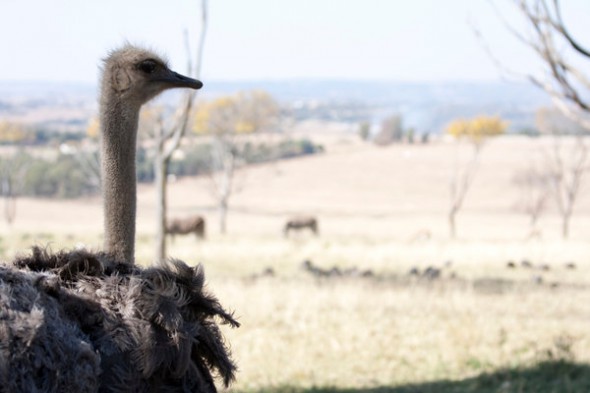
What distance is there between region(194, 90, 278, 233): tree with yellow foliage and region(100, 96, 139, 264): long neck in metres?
32.6

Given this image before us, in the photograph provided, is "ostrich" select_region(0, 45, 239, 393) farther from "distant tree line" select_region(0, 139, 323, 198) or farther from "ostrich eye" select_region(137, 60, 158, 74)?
"distant tree line" select_region(0, 139, 323, 198)

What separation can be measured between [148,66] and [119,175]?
1.57 ft

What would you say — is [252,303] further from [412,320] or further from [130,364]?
[130,364]

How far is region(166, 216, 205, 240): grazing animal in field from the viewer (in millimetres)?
23516

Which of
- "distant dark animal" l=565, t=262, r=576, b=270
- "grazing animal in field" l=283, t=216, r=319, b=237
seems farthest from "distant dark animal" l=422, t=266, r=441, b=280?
"grazing animal in field" l=283, t=216, r=319, b=237

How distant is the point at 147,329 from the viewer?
92.6 inches

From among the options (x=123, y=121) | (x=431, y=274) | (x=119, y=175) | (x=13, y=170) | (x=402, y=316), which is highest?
(x=123, y=121)

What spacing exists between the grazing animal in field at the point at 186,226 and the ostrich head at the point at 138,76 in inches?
785

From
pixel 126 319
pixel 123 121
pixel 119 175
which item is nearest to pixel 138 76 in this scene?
pixel 123 121

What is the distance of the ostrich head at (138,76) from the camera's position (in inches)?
136

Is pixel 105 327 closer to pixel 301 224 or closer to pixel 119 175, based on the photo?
pixel 119 175

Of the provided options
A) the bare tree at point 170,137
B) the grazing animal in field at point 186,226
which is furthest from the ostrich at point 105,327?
the grazing animal in field at point 186,226

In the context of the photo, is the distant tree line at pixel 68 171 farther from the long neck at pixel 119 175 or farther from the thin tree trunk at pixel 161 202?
the long neck at pixel 119 175

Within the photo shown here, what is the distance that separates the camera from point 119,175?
328cm
